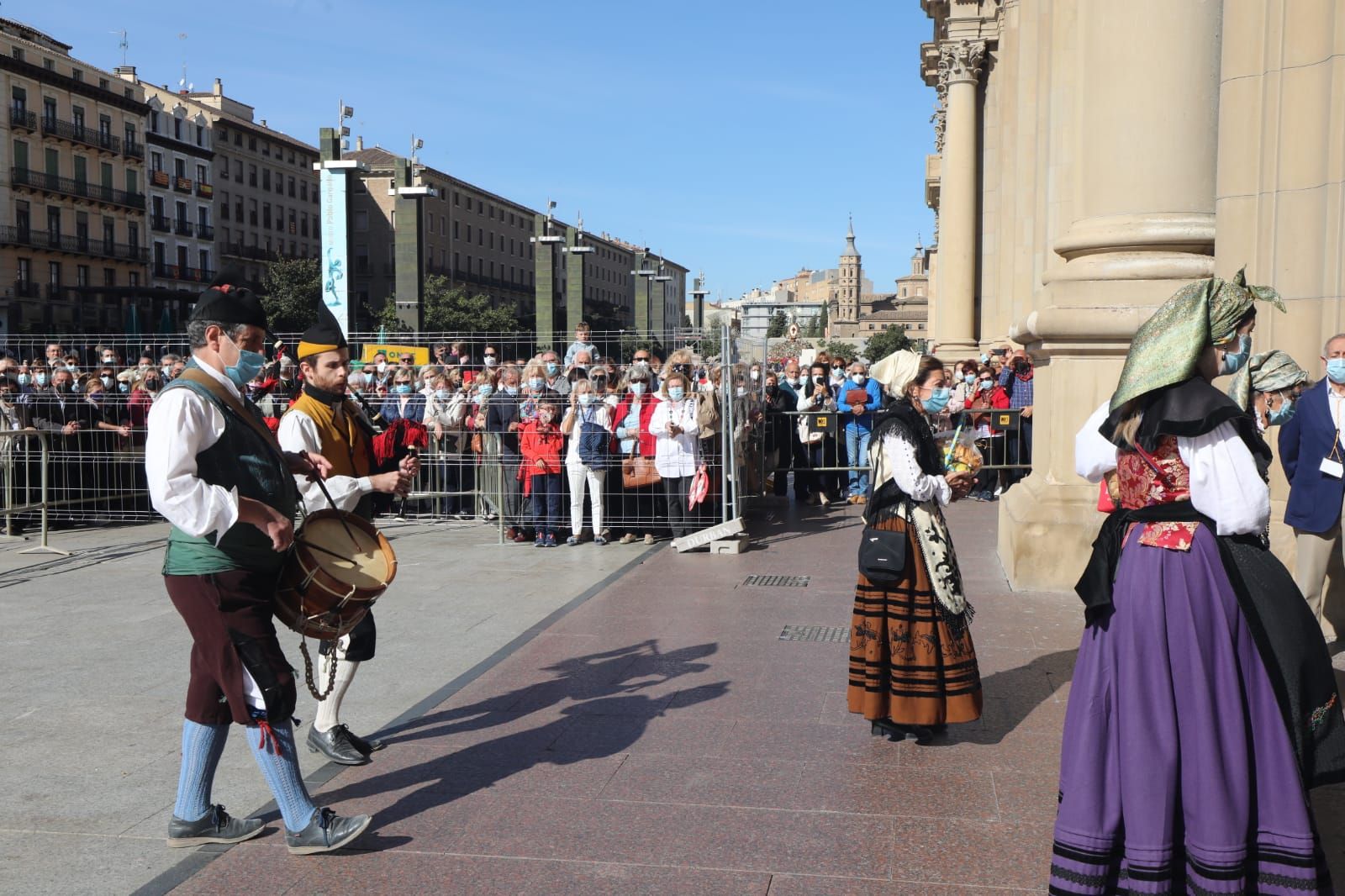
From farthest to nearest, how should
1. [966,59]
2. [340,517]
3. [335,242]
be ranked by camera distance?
1. [966,59]
2. [335,242]
3. [340,517]

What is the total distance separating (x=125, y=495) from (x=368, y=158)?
9587cm

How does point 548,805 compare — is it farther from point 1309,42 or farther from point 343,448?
point 1309,42

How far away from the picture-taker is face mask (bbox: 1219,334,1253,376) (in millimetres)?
4047

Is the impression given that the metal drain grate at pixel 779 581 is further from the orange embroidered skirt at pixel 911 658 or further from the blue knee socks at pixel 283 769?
the blue knee socks at pixel 283 769

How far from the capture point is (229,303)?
4.39 metres

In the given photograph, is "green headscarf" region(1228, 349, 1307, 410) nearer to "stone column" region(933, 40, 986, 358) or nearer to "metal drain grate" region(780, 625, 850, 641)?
"metal drain grate" region(780, 625, 850, 641)

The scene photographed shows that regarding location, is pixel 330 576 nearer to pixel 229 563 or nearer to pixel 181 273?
pixel 229 563

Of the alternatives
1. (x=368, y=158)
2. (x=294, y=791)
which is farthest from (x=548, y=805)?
(x=368, y=158)

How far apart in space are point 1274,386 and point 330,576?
538 cm

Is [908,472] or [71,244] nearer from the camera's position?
[908,472]

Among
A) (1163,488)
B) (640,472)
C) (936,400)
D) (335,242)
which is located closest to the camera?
(1163,488)

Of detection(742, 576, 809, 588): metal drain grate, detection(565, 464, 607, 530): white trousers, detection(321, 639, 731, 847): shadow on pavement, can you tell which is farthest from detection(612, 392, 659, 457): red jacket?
detection(321, 639, 731, 847): shadow on pavement

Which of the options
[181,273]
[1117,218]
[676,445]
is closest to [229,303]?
[1117,218]

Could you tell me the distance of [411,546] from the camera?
1195 cm
